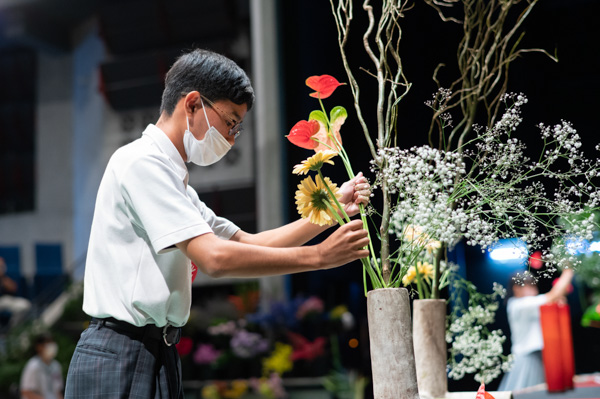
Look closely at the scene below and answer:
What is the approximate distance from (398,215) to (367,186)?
101 mm

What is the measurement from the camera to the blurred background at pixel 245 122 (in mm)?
2652

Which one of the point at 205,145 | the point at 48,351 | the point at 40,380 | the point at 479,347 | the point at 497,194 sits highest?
the point at 205,145

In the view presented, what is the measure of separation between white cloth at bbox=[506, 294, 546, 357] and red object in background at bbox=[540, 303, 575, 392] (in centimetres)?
56

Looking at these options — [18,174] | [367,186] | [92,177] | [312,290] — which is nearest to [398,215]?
[367,186]

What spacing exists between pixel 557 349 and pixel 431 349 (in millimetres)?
2059

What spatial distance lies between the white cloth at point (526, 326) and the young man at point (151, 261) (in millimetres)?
3248

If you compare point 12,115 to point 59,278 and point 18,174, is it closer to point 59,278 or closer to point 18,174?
point 18,174

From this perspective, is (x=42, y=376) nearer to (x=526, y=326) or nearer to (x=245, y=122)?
(x=245, y=122)

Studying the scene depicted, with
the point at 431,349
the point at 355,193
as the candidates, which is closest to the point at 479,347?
the point at 431,349

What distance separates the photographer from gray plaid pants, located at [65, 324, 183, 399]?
116 centimetres

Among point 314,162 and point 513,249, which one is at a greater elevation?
point 314,162

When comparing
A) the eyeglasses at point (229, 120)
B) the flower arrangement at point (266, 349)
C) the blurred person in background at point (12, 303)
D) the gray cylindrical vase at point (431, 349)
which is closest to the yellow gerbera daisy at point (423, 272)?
the gray cylindrical vase at point (431, 349)

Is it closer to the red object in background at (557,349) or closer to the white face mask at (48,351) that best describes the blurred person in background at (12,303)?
the white face mask at (48,351)

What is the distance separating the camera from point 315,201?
4.23 feet
